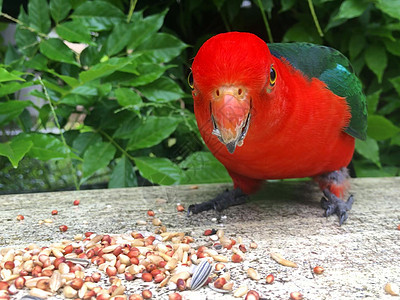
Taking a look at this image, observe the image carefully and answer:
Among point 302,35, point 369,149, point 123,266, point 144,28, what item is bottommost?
point 369,149

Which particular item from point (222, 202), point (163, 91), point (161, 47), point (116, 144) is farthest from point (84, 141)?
point (222, 202)

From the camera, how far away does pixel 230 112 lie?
1.03 m

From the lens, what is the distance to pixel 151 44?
228 cm

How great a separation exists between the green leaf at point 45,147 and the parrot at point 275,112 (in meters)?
0.69

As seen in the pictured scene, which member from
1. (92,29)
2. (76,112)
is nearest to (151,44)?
(92,29)

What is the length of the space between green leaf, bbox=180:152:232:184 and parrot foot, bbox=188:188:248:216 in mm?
325

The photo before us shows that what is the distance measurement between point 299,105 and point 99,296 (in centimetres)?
85

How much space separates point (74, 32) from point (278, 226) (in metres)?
1.44

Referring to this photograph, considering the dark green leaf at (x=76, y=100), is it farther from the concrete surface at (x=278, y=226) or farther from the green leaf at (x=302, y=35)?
the green leaf at (x=302, y=35)

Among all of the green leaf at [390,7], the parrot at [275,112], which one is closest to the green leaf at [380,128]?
the green leaf at [390,7]

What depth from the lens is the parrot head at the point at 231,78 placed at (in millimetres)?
1031

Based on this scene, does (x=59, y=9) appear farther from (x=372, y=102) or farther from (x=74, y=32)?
(x=372, y=102)

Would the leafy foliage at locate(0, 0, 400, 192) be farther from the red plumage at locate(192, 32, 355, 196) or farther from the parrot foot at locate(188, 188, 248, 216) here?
the red plumage at locate(192, 32, 355, 196)

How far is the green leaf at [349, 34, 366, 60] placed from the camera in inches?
97.6
